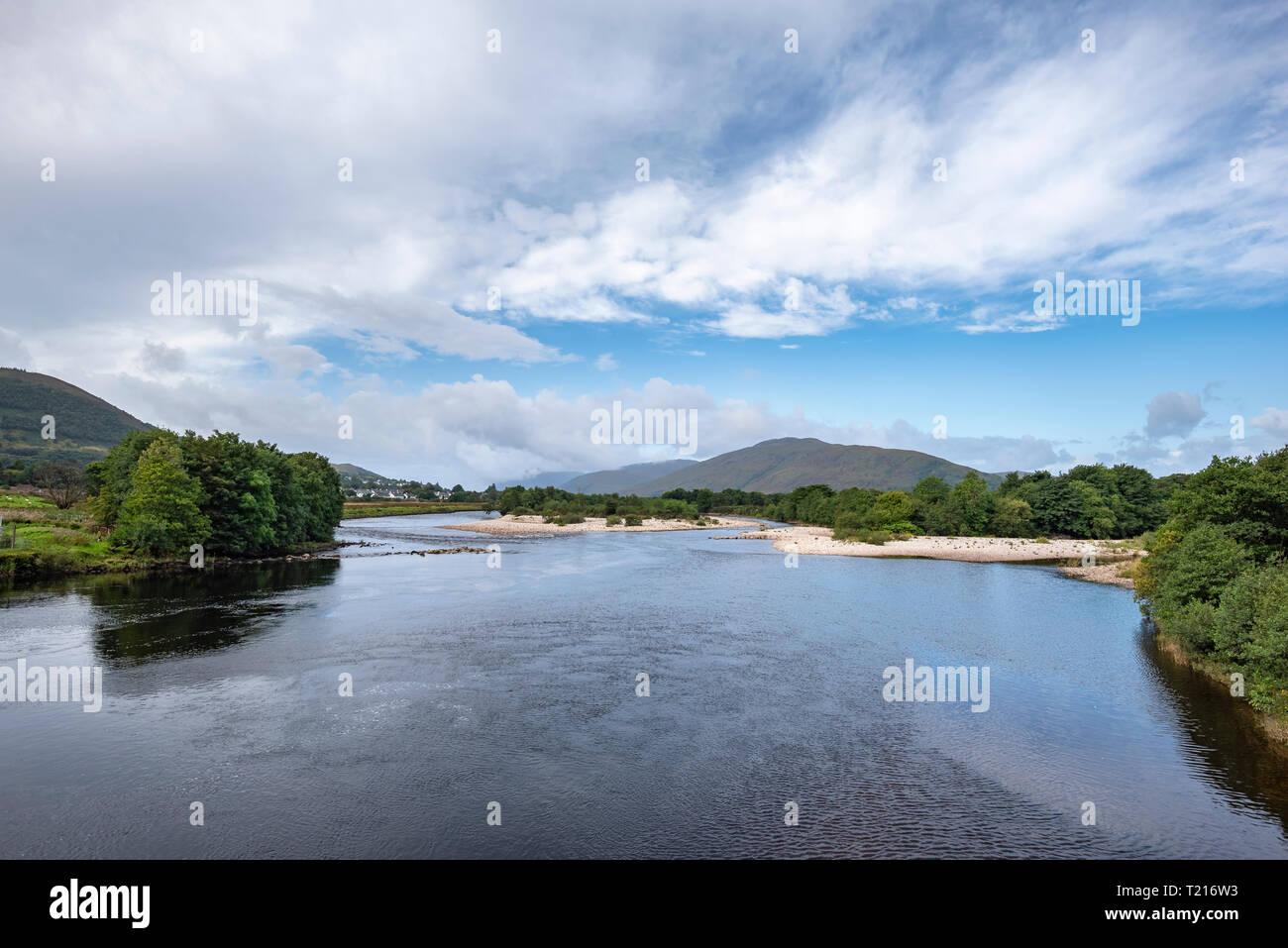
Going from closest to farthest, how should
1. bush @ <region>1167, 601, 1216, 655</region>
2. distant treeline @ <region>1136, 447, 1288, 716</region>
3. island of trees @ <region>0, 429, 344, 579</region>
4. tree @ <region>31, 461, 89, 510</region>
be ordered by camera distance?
distant treeline @ <region>1136, 447, 1288, 716</region>, bush @ <region>1167, 601, 1216, 655</region>, island of trees @ <region>0, 429, 344, 579</region>, tree @ <region>31, 461, 89, 510</region>

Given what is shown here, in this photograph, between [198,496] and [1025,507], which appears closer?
[198,496]

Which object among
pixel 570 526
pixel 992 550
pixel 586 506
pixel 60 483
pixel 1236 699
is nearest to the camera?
pixel 1236 699

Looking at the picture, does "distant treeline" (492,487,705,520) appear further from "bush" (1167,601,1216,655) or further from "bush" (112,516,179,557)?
"bush" (1167,601,1216,655)

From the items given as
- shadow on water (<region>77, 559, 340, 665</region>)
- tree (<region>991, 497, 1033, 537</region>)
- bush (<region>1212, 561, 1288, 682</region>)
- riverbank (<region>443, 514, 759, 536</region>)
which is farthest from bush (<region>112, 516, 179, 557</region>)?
tree (<region>991, 497, 1033, 537</region>)

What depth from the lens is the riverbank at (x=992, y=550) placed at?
222ft

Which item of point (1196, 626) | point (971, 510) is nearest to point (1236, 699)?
point (1196, 626)

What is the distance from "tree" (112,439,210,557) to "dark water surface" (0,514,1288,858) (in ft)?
42.2

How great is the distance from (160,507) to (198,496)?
4014 millimetres

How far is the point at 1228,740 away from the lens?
19.2 meters

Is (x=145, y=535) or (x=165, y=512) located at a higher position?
(x=165, y=512)

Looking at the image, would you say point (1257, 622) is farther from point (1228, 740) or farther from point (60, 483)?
point (60, 483)

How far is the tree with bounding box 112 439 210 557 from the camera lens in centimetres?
5019

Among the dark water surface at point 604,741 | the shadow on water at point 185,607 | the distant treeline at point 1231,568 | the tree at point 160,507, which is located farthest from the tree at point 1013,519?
the tree at point 160,507
